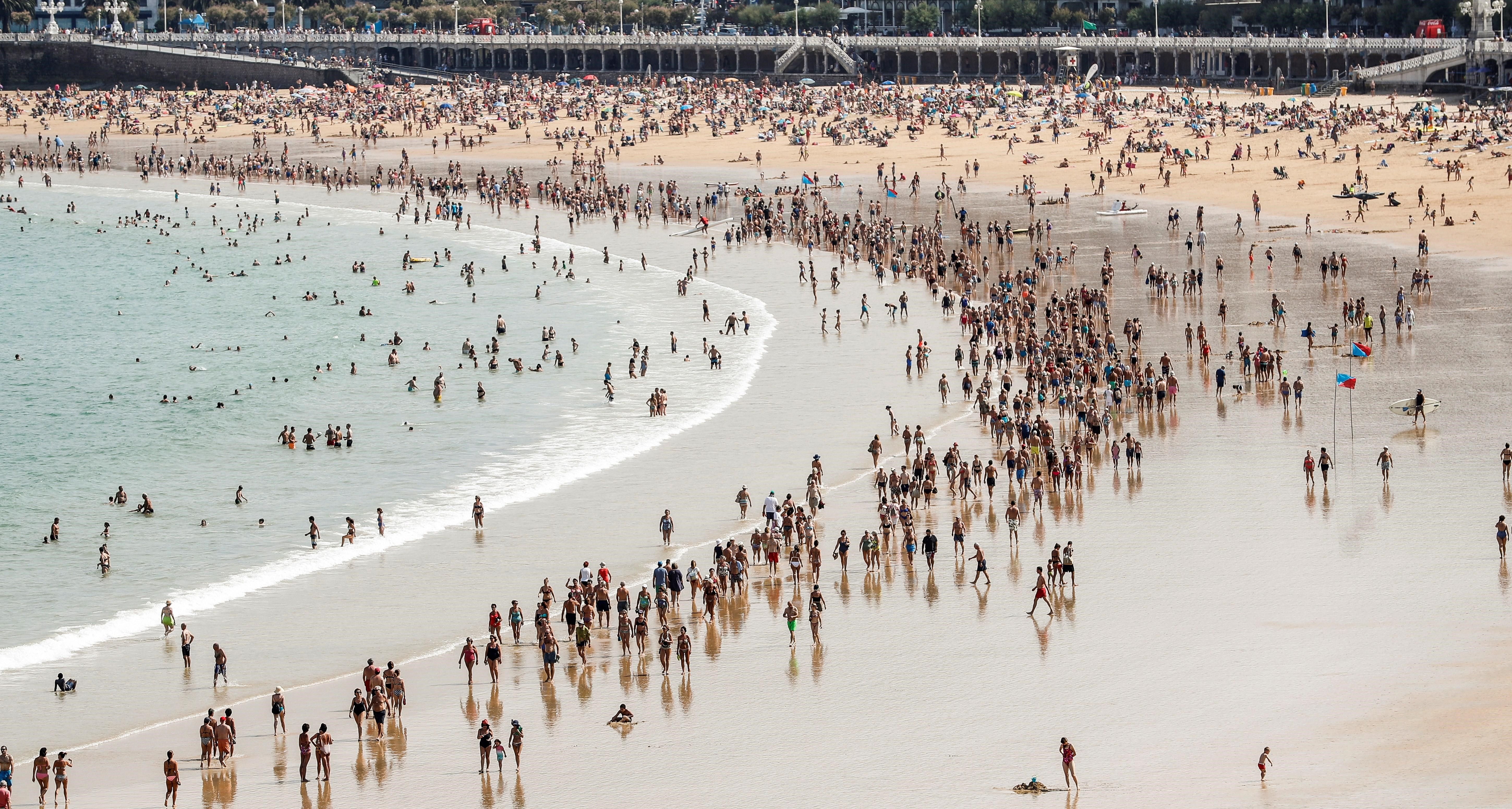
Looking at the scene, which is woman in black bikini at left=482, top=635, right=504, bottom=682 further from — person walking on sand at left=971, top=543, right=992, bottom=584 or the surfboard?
the surfboard

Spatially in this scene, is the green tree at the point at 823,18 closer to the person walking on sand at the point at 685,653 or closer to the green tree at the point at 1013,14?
the green tree at the point at 1013,14

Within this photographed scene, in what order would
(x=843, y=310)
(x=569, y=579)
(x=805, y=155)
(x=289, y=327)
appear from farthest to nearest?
(x=805, y=155)
(x=289, y=327)
(x=843, y=310)
(x=569, y=579)

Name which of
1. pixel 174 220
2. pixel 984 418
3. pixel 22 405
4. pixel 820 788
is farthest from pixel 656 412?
pixel 174 220

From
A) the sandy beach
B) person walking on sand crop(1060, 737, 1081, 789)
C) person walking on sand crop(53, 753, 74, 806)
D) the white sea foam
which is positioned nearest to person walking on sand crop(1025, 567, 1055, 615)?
the sandy beach

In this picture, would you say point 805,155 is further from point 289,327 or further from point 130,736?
point 130,736

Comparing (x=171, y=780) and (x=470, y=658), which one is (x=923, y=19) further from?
(x=171, y=780)

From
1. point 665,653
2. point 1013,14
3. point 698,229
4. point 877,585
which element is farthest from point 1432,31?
point 665,653

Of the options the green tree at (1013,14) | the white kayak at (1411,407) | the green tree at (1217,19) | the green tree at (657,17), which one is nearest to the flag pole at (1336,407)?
the white kayak at (1411,407)
